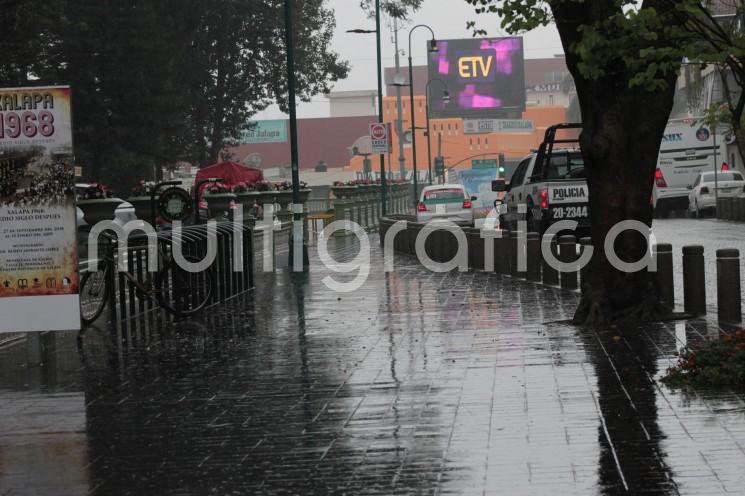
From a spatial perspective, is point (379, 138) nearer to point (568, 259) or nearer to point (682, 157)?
point (682, 157)

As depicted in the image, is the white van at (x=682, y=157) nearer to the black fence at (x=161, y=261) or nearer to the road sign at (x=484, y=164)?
the black fence at (x=161, y=261)

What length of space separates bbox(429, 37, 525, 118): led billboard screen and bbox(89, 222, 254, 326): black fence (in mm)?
83635

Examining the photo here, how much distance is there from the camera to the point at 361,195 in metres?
57.6

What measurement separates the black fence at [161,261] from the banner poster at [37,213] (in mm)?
2642

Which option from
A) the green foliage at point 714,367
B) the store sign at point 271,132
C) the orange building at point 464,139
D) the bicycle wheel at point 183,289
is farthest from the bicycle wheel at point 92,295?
the store sign at point 271,132

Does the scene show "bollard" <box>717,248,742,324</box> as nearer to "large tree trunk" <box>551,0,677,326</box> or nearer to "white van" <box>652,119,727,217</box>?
"large tree trunk" <box>551,0,677,326</box>

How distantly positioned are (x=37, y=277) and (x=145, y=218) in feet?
51.6

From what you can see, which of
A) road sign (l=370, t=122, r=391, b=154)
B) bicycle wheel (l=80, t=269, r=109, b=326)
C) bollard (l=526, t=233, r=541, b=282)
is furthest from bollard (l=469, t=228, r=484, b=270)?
road sign (l=370, t=122, r=391, b=154)

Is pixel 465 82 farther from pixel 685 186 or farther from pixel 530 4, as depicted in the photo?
pixel 530 4

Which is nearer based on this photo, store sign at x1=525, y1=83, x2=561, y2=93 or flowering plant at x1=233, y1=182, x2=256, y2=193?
flowering plant at x1=233, y1=182, x2=256, y2=193

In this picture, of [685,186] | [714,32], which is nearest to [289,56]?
[714,32]

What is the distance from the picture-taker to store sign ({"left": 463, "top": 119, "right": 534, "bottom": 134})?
115188mm

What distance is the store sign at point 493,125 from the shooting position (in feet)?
378

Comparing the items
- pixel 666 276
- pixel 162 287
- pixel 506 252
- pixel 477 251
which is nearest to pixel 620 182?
pixel 666 276
